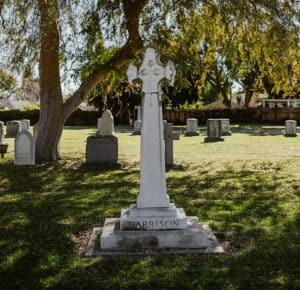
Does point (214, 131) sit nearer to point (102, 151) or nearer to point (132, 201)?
point (102, 151)

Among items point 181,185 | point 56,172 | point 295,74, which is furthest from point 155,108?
point 295,74

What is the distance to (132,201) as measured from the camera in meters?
9.27

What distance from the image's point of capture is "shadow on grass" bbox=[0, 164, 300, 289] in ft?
16.7

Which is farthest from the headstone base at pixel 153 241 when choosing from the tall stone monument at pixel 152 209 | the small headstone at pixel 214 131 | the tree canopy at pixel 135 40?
the small headstone at pixel 214 131

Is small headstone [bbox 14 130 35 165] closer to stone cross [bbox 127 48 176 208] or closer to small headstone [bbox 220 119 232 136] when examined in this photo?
stone cross [bbox 127 48 176 208]

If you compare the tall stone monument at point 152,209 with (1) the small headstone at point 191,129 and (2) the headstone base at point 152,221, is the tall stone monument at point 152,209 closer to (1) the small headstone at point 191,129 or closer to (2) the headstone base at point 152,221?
(2) the headstone base at point 152,221

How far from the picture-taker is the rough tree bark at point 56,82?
48.4 feet

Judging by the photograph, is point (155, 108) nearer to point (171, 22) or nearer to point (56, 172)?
point (56, 172)

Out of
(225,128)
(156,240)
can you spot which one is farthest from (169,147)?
(225,128)

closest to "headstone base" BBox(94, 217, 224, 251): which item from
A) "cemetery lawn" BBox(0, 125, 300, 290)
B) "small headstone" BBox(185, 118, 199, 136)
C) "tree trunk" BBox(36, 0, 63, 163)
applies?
"cemetery lawn" BBox(0, 125, 300, 290)

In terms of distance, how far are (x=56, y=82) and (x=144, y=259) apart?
10.7 m

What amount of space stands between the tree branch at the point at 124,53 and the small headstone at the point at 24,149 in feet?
5.25

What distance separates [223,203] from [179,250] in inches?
126

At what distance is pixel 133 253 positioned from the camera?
19.6 feet
